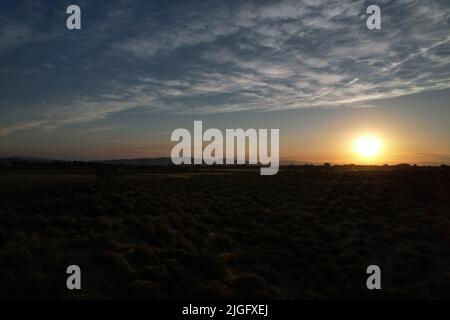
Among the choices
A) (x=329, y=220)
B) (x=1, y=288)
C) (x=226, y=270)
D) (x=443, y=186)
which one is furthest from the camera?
(x=443, y=186)

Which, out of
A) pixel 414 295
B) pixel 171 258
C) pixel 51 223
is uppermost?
pixel 51 223

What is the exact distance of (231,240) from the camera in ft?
58.7

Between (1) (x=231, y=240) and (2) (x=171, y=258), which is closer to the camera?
(2) (x=171, y=258)

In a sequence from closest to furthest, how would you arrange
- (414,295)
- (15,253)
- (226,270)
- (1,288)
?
1. (1,288)
2. (15,253)
3. (414,295)
4. (226,270)

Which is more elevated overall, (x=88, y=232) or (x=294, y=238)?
(x=88, y=232)

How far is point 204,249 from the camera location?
15.5 meters

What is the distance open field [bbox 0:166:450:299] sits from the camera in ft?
34.8

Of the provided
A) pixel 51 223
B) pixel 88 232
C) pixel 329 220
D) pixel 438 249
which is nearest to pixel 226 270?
pixel 88 232

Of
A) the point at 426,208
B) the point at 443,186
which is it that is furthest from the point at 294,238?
the point at 443,186

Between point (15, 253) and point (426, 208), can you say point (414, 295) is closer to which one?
point (15, 253)

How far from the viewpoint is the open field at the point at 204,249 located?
10594 mm

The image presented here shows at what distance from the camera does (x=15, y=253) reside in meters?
10.4

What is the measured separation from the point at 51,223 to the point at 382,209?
2444 cm

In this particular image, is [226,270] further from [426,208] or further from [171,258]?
[426,208]
